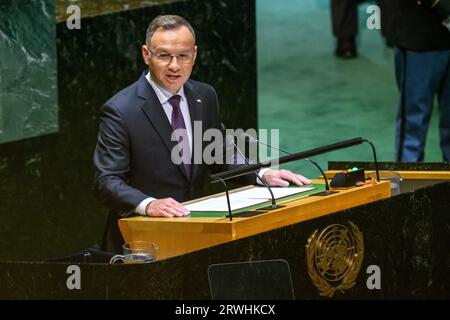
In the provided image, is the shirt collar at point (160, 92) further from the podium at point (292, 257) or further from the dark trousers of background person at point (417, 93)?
the dark trousers of background person at point (417, 93)

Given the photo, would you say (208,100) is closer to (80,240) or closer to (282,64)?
(80,240)

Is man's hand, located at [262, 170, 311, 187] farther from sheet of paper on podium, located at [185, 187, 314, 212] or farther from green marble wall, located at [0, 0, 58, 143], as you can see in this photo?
green marble wall, located at [0, 0, 58, 143]

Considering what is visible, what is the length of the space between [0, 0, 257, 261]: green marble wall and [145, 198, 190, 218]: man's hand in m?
2.04

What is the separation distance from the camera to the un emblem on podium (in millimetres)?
4922

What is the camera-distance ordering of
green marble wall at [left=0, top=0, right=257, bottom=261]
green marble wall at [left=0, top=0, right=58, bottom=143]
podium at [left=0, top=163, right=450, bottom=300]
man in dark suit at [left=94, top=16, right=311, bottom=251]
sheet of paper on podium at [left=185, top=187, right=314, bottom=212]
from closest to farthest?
1. podium at [left=0, top=163, right=450, bottom=300]
2. sheet of paper on podium at [left=185, top=187, right=314, bottom=212]
3. man in dark suit at [left=94, top=16, right=311, bottom=251]
4. green marble wall at [left=0, top=0, right=58, bottom=143]
5. green marble wall at [left=0, top=0, right=257, bottom=261]

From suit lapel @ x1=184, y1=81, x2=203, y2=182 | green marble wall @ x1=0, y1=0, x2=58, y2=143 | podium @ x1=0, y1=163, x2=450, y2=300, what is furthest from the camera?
green marble wall @ x1=0, y1=0, x2=58, y2=143

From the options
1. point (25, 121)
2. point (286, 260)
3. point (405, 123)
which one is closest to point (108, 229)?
point (286, 260)

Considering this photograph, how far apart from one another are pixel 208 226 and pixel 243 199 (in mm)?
575

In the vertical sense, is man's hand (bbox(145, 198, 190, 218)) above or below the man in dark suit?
below

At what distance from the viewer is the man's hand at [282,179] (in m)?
5.54

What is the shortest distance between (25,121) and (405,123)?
2.42 meters

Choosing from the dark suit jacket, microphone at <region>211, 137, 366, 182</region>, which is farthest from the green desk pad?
the dark suit jacket

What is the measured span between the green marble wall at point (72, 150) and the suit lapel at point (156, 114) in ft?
4.71

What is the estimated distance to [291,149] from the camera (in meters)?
9.52
